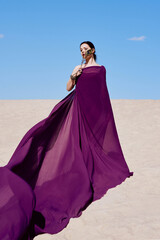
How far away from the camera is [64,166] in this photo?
4875 millimetres

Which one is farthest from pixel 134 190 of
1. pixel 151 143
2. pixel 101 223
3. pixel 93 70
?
pixel 151 143

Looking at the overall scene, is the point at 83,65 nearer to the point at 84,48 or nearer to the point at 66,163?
the point at 84,48

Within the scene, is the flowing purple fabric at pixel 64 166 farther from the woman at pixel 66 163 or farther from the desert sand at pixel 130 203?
the desert sand at pixel 130 203

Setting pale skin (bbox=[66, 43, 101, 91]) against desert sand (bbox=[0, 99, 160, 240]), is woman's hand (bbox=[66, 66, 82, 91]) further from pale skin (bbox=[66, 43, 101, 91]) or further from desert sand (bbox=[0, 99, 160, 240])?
desert sand (bbox=[0, 99, 160, 240])

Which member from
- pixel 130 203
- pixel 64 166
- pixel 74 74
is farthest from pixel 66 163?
pixel 74 74

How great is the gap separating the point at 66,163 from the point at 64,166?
0.05 metres

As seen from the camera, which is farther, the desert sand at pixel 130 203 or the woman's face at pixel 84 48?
the woman's face at pixel 84 48

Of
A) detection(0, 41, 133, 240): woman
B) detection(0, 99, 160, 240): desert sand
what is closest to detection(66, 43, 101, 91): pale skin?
detection(0, 41, 133, 240): woman

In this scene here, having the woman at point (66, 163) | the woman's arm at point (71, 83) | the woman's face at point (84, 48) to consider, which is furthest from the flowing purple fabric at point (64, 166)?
the woman's face at point (84, 48)

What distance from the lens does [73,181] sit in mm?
4723

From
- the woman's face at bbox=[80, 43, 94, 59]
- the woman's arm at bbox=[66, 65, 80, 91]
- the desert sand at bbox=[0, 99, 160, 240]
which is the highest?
the woman's face at bbox=[80, 43, 94, 59]

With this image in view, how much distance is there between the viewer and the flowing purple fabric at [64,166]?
3699 mm

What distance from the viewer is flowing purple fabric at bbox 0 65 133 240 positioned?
12.1 ft

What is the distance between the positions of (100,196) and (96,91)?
1.74 metres
